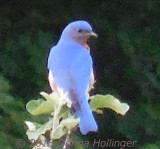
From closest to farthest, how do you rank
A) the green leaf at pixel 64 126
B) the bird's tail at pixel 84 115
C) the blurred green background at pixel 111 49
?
the green leaf at pixel 64 126 < the bird's tail at pixel 84 115 < the blurred green background at pixel 111 49

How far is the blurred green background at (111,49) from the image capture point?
2.73 m

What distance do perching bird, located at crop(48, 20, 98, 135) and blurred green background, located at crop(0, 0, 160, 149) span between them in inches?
48.3

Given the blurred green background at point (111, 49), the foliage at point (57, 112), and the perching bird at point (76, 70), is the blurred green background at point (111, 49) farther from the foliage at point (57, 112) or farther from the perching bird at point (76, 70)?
the foliage at point (57, 112)

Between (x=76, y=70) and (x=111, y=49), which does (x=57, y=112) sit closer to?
(x=76, y=70)

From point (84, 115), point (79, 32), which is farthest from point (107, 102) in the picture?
point (79, 32)

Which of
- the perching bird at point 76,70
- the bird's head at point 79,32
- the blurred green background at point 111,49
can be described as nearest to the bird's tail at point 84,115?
the perching bird at point 76,70

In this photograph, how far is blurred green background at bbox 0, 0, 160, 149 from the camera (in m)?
2.73

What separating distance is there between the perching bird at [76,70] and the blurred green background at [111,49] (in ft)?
4.03

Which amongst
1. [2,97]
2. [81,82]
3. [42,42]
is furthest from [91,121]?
[42,42]

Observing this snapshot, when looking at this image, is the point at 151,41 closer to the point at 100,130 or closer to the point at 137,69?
the point at 137,69

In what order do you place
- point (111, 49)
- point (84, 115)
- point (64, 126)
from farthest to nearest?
point (111, 49) → point (84, 115) → point (64, 126)

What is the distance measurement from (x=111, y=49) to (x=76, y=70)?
1419 millimetres

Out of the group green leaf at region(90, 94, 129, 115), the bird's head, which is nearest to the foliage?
green leaf at region(90, 94, 129, 115)

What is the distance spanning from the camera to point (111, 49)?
9.30 ft
